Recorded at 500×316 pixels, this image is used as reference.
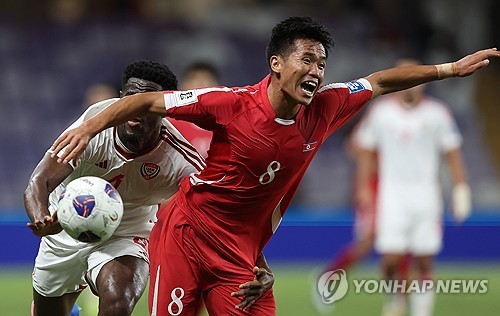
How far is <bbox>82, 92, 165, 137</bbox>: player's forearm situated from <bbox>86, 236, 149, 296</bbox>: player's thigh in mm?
1168

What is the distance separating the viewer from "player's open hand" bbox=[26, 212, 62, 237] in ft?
16.7

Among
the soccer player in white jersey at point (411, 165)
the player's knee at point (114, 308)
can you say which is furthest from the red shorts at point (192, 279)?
the soccer player in white jersey at point (411, 165)

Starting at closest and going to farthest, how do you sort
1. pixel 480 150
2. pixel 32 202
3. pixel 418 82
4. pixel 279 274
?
1. pixel 32 202
2. pixel 418 82
3. pixel 279 274
4. pixel 480 150

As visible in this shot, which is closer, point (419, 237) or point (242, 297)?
point (242, 297)

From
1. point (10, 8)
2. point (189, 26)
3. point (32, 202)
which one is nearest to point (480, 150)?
point (189, 26)

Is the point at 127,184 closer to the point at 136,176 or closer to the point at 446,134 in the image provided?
the point at 136,176

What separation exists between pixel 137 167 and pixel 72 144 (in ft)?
3.48

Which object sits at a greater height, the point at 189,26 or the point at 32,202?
the point at 189,26

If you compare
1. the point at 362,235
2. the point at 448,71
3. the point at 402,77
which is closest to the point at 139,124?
the point at 402,77

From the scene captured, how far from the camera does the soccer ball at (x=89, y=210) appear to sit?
521 centimetres

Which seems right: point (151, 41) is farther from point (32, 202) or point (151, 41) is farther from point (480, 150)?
point (32, 202)

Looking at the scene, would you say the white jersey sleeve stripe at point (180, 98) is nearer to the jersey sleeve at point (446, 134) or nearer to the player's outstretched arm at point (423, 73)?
the player's outstretched arm at point (423, 73)

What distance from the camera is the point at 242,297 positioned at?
5414 mm

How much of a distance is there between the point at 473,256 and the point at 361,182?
279 cm
